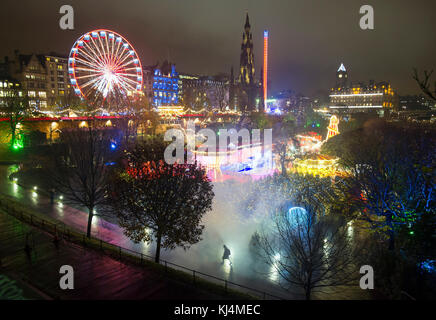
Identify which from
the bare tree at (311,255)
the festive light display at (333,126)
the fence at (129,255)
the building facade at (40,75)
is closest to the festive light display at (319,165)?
the bare tree at (311,255)

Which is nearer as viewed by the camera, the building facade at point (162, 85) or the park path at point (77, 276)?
the park path at point (77, 276)

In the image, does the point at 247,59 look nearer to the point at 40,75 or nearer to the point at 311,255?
the point at 40,75

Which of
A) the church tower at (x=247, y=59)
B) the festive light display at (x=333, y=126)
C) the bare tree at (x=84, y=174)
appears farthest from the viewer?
the church tower at (x=247, y=59)

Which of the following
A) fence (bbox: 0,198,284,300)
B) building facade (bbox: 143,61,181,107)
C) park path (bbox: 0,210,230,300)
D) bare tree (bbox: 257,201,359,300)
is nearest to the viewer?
park path (bbox: 0,210,230,300)

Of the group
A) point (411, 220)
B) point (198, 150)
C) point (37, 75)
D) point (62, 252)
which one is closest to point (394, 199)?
point (411, 220)

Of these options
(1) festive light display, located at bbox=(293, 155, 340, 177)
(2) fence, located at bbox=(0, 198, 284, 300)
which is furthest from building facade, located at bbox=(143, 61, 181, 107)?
(2) fence, located at bbox=(0, 198, 284, 300)

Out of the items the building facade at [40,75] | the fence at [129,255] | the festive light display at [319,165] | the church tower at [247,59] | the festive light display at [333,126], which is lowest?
the fence at [129,255]

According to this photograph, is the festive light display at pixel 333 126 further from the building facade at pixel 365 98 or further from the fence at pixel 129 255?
the building facade at pixel 365 98

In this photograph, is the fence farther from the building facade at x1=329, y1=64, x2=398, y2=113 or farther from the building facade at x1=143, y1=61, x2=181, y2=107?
the building facade at x1=329, y1=64, x2=398, y2=113
